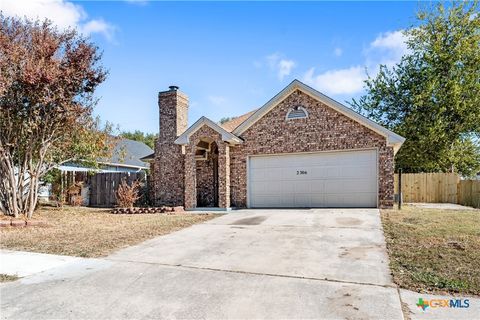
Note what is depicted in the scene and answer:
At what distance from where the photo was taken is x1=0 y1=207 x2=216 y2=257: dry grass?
23.9ft

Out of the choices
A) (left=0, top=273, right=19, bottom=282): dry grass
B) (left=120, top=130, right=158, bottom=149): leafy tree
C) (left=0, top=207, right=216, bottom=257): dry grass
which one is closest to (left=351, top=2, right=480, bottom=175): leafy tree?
(left=0, top=207, right=216, bottom=257): dry grass

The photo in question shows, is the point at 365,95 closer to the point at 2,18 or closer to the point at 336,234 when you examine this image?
the point at 336,234

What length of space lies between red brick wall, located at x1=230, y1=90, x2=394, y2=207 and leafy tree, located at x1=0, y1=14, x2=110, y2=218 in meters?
6.48

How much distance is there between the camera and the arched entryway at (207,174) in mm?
15664

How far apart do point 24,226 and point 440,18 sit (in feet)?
89.5

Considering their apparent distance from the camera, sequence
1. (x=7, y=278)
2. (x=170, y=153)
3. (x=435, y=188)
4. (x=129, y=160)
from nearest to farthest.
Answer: (x=7, y=278), (x=170, y=153), (x=435, y=188), (x=129, y=160)

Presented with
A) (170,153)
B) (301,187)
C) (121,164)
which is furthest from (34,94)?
(121,164)

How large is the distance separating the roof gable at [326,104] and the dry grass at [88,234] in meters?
4.74

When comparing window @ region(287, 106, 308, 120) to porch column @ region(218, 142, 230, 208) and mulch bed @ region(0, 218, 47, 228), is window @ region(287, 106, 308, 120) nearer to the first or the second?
porch column @ region(218, 142, 230, 208)

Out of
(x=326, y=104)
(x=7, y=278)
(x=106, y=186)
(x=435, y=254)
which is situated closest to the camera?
(x=7, y=278)

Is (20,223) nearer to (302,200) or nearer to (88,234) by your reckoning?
(88,234)

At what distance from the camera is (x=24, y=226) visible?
397 inches

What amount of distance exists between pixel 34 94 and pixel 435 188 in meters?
19.7

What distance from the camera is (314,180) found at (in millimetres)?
13773
